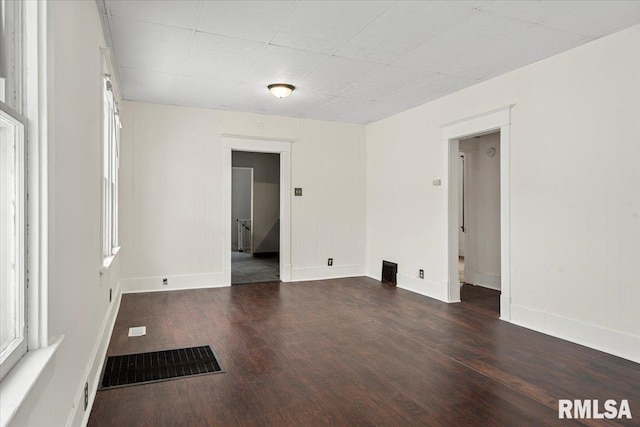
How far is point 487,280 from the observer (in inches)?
241

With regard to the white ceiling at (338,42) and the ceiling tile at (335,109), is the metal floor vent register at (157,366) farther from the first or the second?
the ceiling tile at (335,109)

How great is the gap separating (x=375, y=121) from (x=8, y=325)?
19.9 ft

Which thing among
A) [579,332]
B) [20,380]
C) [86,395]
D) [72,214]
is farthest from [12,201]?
[579,332]

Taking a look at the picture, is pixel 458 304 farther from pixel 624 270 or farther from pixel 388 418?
pixel 388 418

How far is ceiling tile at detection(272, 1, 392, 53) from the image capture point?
2916mm

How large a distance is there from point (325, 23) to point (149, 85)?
2.64 meters

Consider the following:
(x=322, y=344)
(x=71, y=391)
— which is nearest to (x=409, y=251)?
(x=322, y=344)

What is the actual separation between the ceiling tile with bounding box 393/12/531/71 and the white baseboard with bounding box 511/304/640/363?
103 inches

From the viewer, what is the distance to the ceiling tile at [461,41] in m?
3.15

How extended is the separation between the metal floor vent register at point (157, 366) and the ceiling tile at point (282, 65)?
9.08 ft

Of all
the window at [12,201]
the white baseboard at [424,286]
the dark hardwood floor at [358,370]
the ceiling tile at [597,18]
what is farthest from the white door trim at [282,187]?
the window at [12,201]

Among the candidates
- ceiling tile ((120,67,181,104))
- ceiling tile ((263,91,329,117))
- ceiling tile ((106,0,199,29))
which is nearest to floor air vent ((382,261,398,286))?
ceiling tile ((263,91,329,117))

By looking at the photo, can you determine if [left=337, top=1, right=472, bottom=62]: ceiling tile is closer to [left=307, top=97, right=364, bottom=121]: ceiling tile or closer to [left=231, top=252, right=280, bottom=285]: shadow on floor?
[left=307, top=97, right=364, bottom=121]: ceiling tile

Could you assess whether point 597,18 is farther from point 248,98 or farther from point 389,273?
point 389,273
